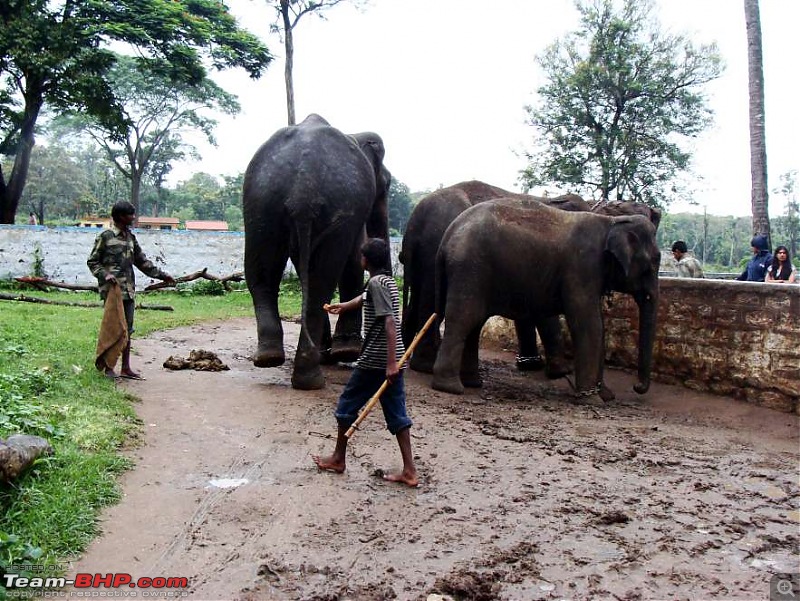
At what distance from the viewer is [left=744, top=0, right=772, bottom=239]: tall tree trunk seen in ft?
Answer: 36.8

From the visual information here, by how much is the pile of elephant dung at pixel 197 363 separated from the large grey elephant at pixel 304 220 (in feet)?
2.85

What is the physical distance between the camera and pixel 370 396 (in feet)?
13.6

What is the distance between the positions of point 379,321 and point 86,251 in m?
15.3

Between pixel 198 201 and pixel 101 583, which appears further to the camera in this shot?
pixel 198 201

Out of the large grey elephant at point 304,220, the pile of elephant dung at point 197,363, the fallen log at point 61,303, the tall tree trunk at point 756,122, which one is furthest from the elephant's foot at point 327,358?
the tall tree trunk at point 756,122

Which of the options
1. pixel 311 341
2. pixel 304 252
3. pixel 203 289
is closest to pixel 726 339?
pixel 311 341

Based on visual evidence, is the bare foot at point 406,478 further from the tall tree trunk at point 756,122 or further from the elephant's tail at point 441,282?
the tall tree trunk at point 756,122

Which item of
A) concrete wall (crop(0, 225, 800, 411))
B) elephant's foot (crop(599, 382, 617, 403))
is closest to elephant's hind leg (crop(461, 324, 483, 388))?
elephant's foot (crop(599, 382, 617, 403))

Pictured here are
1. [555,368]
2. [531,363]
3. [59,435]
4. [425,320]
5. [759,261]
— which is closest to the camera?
[59,435]

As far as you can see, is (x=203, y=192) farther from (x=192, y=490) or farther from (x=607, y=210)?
(x=192, y=490)

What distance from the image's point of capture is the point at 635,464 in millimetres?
4605

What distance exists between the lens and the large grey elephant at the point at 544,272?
661 centimetres

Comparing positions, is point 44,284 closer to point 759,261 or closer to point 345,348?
point 345,348

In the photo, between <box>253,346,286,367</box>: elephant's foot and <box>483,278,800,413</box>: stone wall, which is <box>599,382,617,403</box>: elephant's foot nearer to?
<box>483,278,800,413</box>: stone wall
